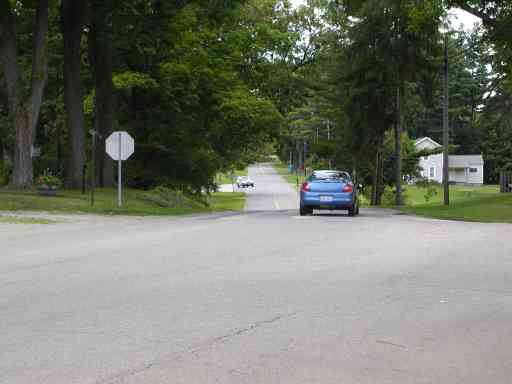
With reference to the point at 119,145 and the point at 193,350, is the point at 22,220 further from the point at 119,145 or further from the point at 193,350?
the point at 193,350

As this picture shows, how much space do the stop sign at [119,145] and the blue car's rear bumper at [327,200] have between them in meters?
5.53

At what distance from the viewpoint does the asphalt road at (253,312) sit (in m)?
5.75

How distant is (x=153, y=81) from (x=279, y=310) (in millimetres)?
29253

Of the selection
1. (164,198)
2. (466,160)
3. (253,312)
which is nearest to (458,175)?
(466,160)

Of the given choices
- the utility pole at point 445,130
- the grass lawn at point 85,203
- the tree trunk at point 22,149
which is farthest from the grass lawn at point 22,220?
the utility pole at point 445,130

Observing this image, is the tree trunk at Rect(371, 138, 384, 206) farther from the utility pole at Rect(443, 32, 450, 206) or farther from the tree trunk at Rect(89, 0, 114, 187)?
the tree trunk at Rect(89, 0, 114, 187)

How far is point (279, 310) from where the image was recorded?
799 cm

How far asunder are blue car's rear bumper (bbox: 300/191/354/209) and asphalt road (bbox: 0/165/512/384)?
10.6 metres

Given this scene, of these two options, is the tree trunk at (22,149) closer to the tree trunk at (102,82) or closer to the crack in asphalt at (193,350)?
the tree trunk at (102,82)

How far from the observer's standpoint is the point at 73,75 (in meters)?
30.2

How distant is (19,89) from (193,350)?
77.6 ft

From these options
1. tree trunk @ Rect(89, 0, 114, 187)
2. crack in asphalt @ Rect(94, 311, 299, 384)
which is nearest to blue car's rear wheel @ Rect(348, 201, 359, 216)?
tree trunk @ Rect(89, 0, 114, 187)

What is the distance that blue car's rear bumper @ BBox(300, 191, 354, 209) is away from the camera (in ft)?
84.3

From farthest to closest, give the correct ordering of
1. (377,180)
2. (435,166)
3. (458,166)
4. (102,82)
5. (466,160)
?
(435,166) < (458,166) < (466,160) < (377,180) < (102,82)
